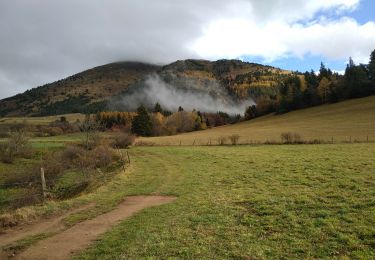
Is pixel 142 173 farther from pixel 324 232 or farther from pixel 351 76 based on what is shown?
pixel 351 76

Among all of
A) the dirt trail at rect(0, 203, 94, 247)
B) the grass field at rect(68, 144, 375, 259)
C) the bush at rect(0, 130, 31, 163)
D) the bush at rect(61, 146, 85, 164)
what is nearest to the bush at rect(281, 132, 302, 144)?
the bush at rect(61, 146, 85, 164)

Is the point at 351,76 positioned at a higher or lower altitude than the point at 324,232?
higher

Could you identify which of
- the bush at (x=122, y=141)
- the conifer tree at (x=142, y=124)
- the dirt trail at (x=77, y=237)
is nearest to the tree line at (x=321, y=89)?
the conifer tree at (x=142, y=124)

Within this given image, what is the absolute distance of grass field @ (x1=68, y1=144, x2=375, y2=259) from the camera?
40.0 feet

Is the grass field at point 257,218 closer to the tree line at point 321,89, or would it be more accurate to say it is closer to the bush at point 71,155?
the bush at point 71,155

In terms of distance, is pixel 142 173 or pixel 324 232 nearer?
pixel 324 232

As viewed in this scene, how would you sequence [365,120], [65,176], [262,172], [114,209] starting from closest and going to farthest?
[114,209]
[262,172]
[65,176]
[365,120]

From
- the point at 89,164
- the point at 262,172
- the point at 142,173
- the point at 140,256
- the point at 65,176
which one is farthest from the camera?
the point at 89,164

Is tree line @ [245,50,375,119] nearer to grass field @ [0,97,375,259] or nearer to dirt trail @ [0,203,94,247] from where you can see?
grass field @ [0,97,375,259]

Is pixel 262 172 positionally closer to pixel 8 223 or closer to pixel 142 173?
pixel 142 173

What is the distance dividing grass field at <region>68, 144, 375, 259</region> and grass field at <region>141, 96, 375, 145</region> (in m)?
40.7

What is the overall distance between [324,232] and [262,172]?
16436 millimetres

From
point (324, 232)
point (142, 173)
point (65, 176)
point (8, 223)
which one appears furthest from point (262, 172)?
point (65, 176)

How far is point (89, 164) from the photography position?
45.8 meters
